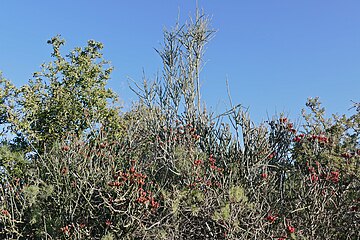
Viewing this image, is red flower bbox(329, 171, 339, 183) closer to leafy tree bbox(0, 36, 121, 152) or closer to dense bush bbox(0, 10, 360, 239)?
dense bush bbox(0, 10, 360, 239)

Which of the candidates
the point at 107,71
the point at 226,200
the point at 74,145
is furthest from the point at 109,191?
the point at 107,71

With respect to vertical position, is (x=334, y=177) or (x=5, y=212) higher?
(x=334, y=177)

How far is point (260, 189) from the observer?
807 cm

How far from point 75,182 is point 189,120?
3.16 metres

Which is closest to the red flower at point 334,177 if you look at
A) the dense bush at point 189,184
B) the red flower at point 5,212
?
the dense bush at point 189,184

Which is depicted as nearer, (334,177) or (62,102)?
(334,177)

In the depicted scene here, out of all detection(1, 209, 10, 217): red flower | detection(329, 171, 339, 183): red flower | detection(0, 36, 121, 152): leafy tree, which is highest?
detection(0, 36, 121, 152): leafy tree

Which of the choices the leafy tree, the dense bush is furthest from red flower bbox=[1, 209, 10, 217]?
the leafy tree

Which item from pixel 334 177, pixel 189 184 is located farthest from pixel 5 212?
pixel 334 177

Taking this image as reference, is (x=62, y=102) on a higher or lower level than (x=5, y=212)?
higher

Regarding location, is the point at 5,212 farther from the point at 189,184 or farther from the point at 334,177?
the point at 334,177

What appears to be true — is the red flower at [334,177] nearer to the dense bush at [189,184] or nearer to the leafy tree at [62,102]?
the dense bush at [189,184]

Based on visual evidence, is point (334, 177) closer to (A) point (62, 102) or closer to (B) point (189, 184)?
(B) point (189, 184)

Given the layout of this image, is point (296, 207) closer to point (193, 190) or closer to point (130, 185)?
point (193, 190)
